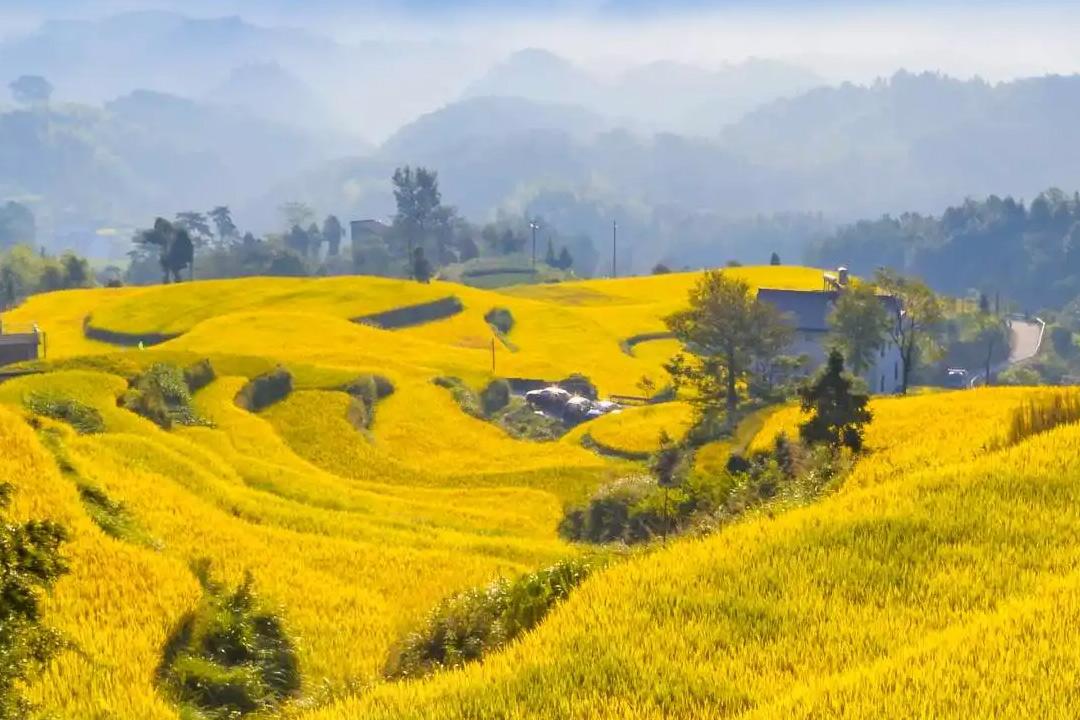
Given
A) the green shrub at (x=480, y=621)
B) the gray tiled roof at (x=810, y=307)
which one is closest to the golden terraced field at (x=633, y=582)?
the green shrub at (x=480, y=621)

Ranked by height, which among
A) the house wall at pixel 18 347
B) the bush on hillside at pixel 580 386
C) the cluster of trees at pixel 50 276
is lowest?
the bush on hillside at pixel 580 386

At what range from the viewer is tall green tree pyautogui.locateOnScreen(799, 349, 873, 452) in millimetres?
29938

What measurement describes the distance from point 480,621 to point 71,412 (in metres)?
28.0

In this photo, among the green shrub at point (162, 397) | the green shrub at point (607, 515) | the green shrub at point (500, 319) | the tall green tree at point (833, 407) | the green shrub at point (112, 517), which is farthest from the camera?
the green shrub at point (500, 319)

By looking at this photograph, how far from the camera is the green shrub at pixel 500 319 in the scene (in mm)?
123113

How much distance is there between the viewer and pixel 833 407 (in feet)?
101

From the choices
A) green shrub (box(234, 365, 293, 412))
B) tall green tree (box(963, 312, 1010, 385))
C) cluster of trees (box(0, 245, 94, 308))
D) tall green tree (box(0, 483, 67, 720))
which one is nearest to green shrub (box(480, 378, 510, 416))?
green shrub (box(234, 365, 293, 412))

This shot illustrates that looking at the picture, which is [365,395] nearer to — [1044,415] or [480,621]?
[1044,415]

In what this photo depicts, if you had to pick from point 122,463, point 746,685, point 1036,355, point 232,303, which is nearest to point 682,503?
point 122,463

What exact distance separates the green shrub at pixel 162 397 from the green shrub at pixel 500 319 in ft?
220

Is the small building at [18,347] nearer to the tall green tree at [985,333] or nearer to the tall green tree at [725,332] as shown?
the tall green tree at [725,332]

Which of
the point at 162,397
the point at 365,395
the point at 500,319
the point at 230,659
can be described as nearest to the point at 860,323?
the point at 365,395

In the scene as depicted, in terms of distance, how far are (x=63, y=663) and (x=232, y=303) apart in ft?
355

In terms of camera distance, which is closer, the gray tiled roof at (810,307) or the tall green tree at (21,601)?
the tall green tree at (21,601)
